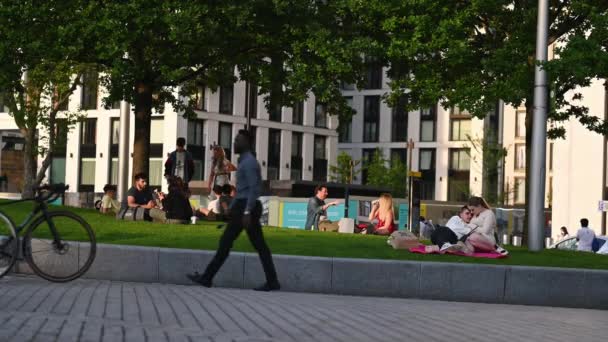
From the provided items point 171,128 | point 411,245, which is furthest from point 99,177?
Answer: point 411,245

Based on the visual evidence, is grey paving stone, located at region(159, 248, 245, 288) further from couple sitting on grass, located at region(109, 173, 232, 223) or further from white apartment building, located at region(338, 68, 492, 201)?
white apartment building, located at region(338, 68, 492, 201)

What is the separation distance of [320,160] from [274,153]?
5798mm

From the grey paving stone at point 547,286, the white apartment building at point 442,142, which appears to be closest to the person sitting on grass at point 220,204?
the grey paving stone at point 547,286

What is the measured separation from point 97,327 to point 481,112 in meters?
16.5

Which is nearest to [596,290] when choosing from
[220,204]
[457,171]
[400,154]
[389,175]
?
[220,204]

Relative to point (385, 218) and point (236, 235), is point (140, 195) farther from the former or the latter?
point (236, 235)

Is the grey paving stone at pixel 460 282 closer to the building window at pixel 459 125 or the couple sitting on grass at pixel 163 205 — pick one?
the couple sitting on grass at pixel 163 205

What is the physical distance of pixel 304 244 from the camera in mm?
15664

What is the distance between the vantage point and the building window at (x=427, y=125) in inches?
3541

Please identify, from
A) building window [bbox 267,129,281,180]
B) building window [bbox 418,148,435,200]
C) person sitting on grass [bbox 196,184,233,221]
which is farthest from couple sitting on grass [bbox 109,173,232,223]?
building window [bbox 418,148,435,200]

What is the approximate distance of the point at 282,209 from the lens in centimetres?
3856

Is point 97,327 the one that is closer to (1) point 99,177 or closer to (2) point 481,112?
(2) point 481,112

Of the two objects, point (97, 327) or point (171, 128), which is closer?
point (97, 327)

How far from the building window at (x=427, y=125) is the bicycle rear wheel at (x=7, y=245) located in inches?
3152
